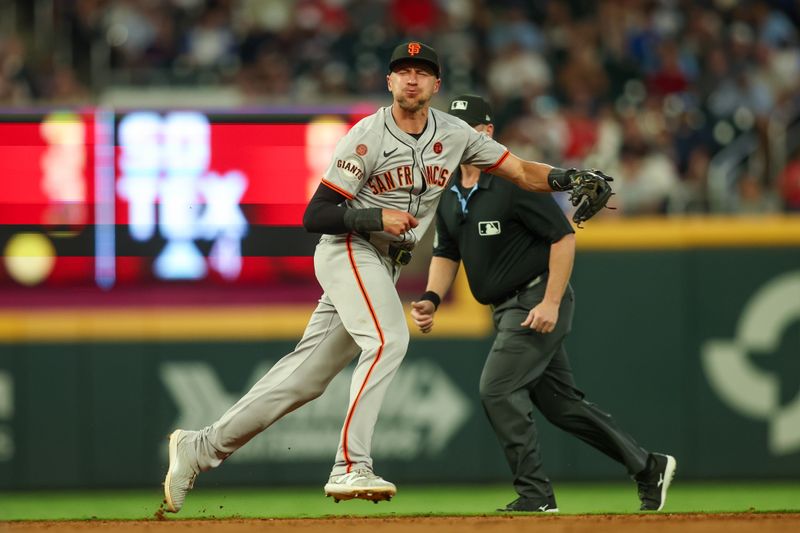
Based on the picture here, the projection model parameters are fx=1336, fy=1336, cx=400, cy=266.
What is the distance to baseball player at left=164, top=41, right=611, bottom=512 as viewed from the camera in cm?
527

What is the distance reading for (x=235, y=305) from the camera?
8.41 metres

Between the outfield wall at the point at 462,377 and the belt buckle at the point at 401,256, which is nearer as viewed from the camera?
the belt buckle at the point at 401,256

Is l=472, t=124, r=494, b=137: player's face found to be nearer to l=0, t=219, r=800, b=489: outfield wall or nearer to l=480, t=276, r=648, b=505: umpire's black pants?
l=480, t=276, r=648, b=505: umpire's black pants

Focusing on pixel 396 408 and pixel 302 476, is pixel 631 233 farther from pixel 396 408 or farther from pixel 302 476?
pixel 302 476

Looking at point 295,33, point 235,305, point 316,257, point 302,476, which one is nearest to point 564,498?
point 302,476

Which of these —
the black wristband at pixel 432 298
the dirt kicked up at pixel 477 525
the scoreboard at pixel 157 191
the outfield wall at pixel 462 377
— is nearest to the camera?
the dirt kicked up at pixel 477 525

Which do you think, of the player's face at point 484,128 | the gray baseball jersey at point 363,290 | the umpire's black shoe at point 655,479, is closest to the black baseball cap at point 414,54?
the gray baseball jersey at point 363,290

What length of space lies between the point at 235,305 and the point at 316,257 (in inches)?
117

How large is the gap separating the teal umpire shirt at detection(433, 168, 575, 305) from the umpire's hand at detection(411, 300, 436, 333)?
43 centimetres

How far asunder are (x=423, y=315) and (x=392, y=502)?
197 centimetres

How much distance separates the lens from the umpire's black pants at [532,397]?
606 centimetres

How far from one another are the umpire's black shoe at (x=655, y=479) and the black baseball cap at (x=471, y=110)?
178 centimetres

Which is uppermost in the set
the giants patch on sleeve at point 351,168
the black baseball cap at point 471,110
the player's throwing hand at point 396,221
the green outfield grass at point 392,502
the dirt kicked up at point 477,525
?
the black baseball cap at point 471,110

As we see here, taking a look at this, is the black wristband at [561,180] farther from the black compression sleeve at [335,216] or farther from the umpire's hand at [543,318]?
the black compression sleeve at [335,216]
